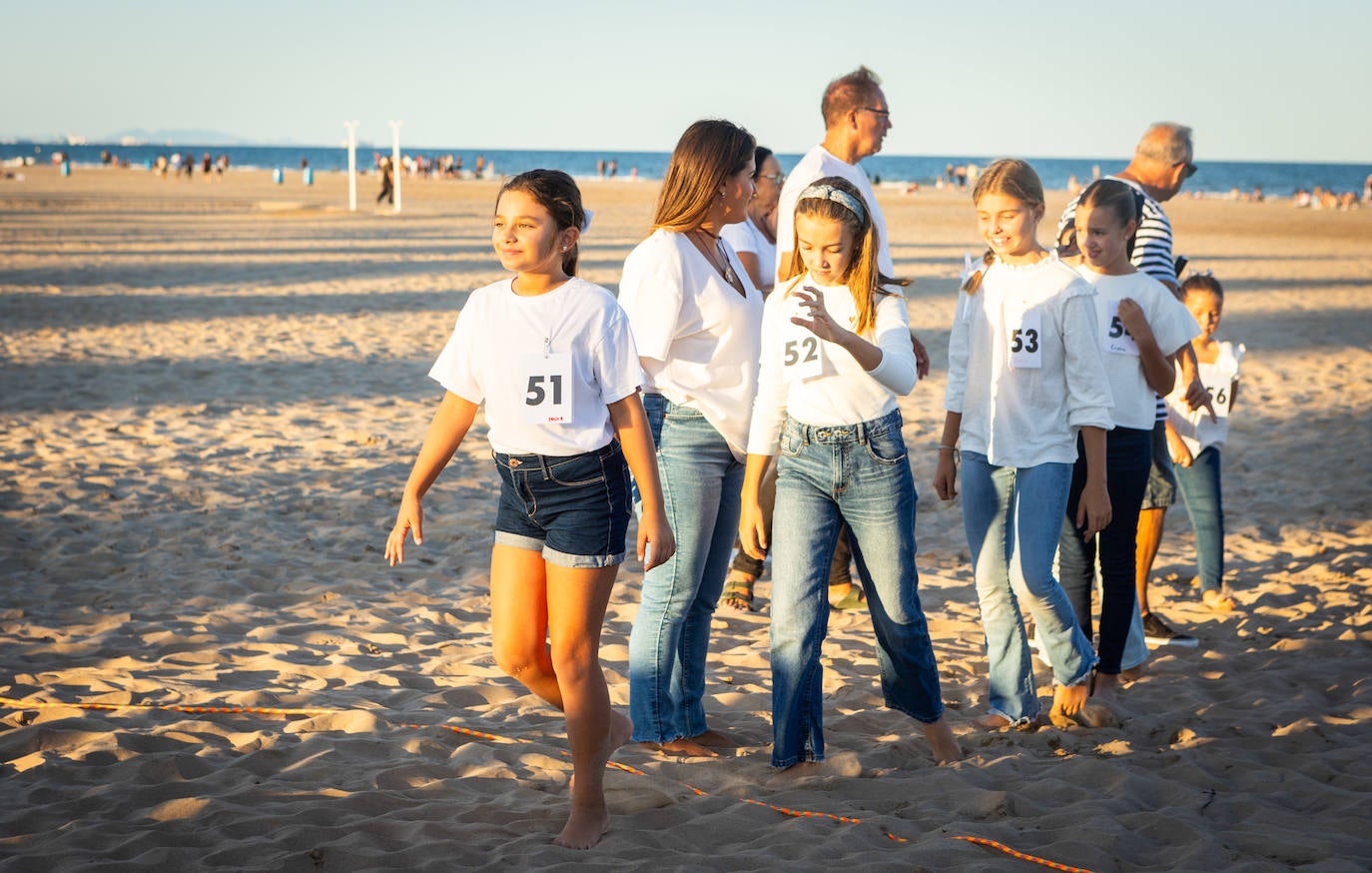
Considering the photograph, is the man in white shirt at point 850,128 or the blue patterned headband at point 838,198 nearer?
the blue patterned headband at point 838,198

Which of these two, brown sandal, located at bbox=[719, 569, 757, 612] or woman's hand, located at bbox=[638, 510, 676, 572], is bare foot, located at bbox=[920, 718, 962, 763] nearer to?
woman's hand, located at bbox=[638, 510, 676, 572]

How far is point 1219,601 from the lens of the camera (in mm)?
5684

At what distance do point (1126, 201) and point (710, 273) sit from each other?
1.70m

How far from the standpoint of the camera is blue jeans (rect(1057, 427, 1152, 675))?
4.21 m

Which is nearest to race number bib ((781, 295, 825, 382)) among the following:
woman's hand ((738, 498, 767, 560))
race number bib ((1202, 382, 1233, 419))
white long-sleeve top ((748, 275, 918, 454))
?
white long-sleeve top ((748, 275, 918, 454))

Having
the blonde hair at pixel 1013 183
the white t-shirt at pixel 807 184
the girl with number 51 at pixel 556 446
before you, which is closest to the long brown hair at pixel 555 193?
the girl with number 51 at pixel 556 446

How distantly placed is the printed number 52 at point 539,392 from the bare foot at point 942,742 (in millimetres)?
1784

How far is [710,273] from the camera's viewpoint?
369 cm

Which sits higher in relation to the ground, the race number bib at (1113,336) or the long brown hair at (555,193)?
the long brown hair at (555,193)

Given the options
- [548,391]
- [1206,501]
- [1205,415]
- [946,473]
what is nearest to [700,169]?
[548,391]

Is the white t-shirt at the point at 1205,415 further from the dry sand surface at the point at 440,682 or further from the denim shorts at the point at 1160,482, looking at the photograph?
the dry sand surface at the point at 440,682

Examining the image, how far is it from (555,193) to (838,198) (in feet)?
2.93

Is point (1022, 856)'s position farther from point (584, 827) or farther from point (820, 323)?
point (820, 323)

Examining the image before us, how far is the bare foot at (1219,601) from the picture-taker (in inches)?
223
